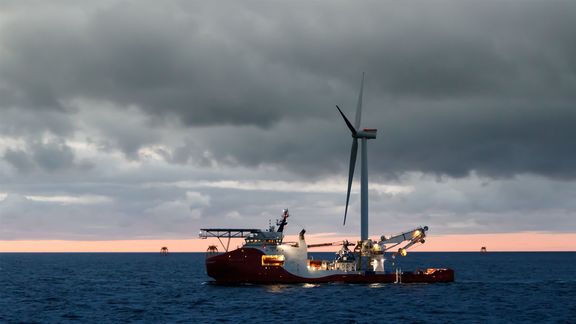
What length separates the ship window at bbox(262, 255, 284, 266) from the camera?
3900 inches

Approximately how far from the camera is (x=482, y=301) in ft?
313

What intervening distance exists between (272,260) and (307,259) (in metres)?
7.13

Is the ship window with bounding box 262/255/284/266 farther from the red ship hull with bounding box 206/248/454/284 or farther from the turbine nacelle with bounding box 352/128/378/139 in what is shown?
the turbine nacelle with bounding box 352/128/378/139

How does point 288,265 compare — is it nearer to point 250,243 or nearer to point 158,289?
point 250,243

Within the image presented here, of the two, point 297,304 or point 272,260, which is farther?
point 272,260

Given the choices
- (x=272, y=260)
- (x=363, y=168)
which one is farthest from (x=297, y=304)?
(x=363, y=168)

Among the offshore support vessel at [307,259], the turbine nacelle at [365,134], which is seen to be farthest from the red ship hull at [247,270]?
the turbine nacelle at [365,134]

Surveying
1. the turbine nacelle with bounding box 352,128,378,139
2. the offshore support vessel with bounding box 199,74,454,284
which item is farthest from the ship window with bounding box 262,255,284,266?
the turbine nacelle with bounding box 352,128,378,139

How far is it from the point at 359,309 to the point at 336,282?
71.1 feet

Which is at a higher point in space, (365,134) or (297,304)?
(365,134)

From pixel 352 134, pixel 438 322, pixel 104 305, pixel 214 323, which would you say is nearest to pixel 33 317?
pixel 104 305

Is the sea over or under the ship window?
under

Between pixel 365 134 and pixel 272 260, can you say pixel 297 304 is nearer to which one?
pixel 272 260

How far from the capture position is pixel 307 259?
103875mm
